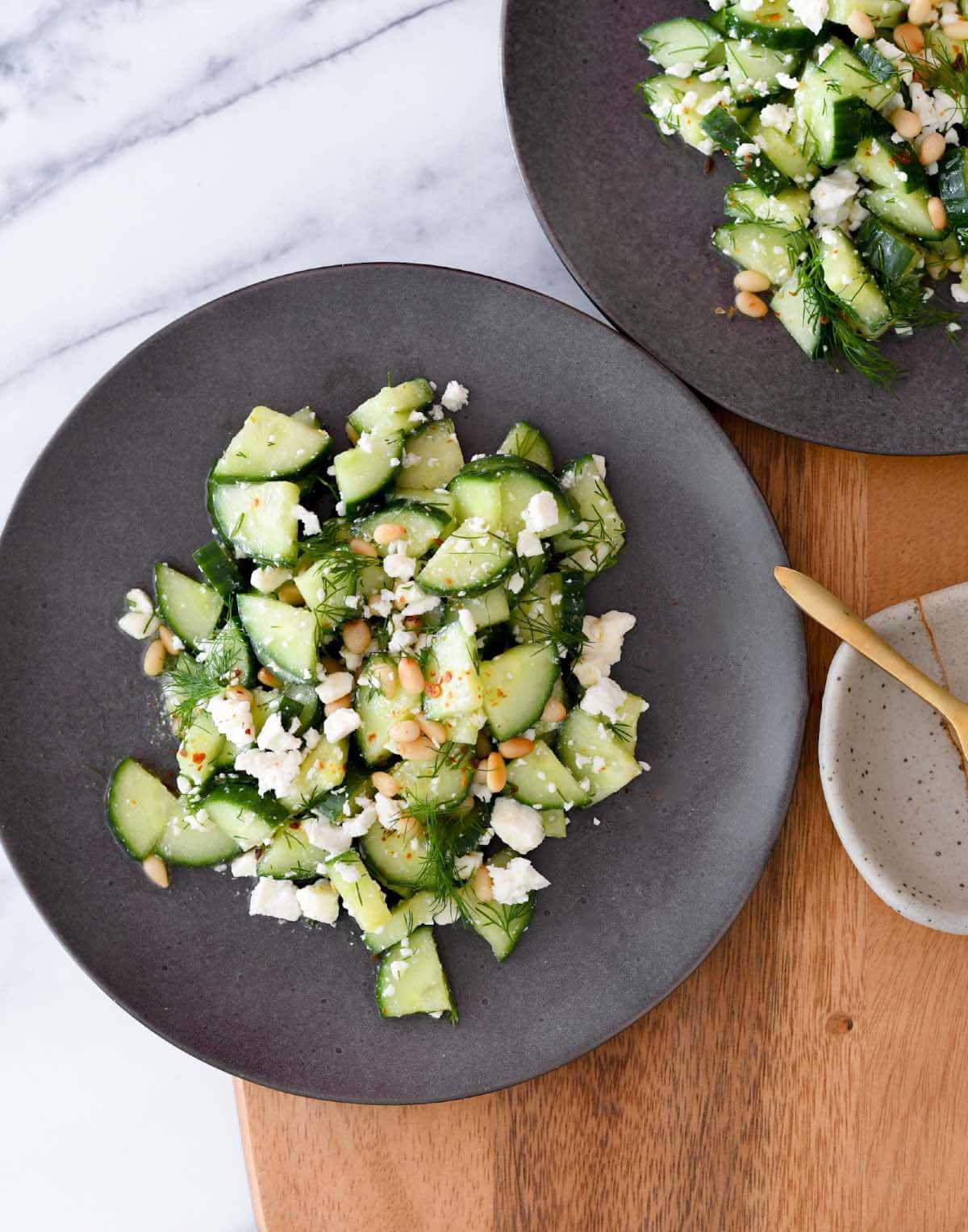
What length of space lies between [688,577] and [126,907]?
3.24 feet

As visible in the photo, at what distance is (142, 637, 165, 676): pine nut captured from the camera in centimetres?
157

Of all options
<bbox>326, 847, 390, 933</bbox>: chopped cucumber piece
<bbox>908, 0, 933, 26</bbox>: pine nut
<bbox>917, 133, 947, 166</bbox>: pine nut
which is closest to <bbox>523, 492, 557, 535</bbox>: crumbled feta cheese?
<bbox>326, 847, 390, 933</bbox>: chopped cucumber piece

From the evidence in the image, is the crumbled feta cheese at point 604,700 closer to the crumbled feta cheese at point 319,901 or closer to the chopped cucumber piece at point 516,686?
the chopped cucumber piece at point 516,686

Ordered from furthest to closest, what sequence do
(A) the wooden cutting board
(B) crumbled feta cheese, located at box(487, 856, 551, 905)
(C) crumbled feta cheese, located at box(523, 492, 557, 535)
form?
(A) the wooden cutting board, (B) crumbled feta cheese, located at box(487, 856, 551, 905), (C) crumbled feta cheese, located at box(523, 492, 557, 535)

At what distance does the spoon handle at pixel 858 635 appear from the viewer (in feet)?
4.91

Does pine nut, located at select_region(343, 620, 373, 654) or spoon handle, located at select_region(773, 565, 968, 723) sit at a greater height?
pine nut, located at select_region(343, 620, 373, 654)

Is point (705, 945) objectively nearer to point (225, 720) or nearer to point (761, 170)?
point (225, 720)

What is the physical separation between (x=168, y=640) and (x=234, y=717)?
0.59 feet

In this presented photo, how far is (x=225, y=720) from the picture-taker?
1495 millimetres

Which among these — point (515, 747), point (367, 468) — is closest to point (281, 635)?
point (367, 468)

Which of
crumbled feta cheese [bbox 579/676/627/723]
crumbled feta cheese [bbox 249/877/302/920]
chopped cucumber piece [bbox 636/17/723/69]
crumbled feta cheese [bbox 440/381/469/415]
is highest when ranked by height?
chopped cucumber piece [bbox 636/17/723/69]

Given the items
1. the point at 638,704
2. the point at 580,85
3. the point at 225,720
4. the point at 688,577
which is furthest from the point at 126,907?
the point at 580,85

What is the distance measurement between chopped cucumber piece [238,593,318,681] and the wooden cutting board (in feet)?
2.31

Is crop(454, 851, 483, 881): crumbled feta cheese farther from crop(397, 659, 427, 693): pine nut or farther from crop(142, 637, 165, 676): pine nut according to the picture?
crop(142, 637, 165, 676): pine nut
